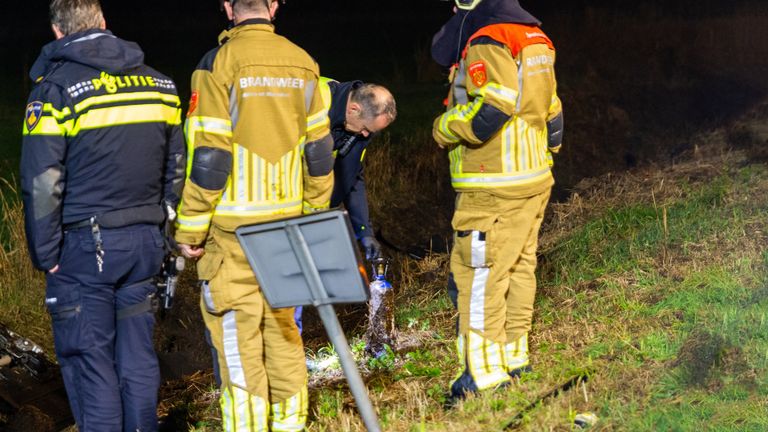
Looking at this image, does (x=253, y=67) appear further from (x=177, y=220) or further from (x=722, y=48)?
(x=722, y=48)

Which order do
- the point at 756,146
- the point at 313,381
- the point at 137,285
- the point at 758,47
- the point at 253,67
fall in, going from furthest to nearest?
the point at 758,47, the point at 756,146, the point at 313,381, the point at 137,285, the point at 253,67

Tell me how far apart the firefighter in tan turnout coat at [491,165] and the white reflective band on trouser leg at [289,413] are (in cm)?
88

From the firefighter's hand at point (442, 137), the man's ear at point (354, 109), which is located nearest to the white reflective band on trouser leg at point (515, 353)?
the firefighter's hand at point (442, 137)

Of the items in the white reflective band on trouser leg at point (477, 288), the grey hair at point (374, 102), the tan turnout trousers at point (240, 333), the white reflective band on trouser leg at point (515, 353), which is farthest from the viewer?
the grey hair at point (374, 102)

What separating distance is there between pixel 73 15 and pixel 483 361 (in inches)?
101

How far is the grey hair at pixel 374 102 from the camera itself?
231 inches

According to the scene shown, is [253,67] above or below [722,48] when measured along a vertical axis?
above

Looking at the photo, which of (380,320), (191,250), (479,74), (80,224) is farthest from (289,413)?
(380,320)

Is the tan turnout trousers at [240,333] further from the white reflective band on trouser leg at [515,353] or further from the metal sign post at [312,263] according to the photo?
the white reflective band on trouser leg at [515,353]

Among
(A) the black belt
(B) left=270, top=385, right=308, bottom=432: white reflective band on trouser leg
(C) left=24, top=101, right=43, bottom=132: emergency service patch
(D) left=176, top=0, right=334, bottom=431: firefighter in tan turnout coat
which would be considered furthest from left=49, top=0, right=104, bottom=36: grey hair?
(B) left=270, top=385, right=308, bottom=432: white reflective band on trouser leg

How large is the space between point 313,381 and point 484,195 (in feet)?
6.64

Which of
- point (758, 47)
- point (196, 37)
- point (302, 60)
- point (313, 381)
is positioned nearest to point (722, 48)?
point (758, 47)

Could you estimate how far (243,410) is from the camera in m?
4.92

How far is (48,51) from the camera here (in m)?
4.93
